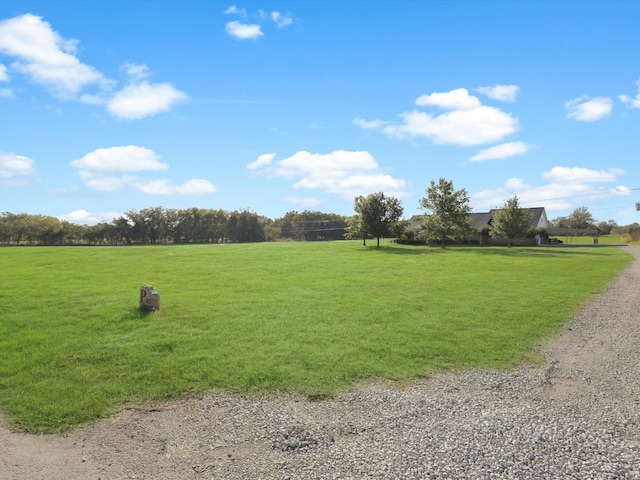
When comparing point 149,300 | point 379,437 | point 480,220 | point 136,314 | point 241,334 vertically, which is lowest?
point 379,437

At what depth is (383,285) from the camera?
19828 mm

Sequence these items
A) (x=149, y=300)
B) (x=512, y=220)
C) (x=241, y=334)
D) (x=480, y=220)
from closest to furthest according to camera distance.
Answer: (x=241, y=334) → (x=149, y=300) → (x=512, y=220) → (x=480, y=220)

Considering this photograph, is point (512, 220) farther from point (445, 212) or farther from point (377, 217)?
point (377, 217)

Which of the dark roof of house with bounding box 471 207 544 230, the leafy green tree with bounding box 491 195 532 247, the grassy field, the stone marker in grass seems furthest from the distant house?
the stone marker in grass

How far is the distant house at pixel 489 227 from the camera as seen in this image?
215 feet

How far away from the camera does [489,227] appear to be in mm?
64562

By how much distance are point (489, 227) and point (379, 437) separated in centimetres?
6427

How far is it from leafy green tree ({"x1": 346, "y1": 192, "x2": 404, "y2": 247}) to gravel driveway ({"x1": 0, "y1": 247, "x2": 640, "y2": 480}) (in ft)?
133

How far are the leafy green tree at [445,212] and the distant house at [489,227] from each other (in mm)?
8583

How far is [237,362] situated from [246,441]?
322cm

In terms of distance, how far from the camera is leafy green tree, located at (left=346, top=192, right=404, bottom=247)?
48844mm

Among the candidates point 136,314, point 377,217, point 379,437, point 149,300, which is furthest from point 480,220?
point 379,437

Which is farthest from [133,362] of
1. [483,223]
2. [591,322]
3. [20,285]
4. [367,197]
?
[483,223]

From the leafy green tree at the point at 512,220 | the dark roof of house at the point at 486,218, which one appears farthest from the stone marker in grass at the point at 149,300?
the dark roof of house at the point at 486,218
